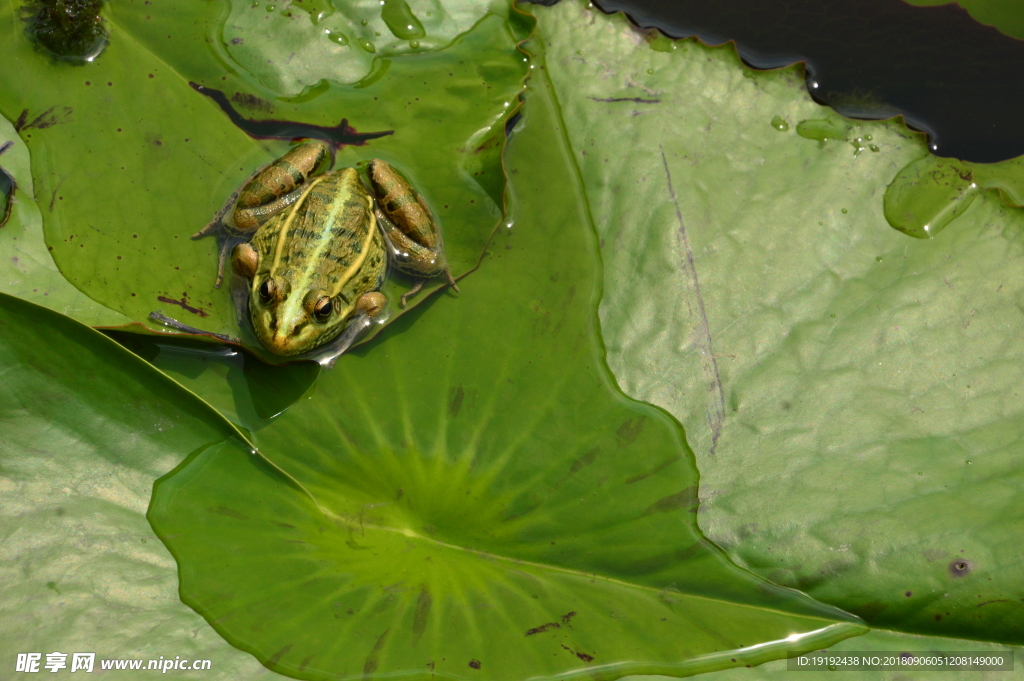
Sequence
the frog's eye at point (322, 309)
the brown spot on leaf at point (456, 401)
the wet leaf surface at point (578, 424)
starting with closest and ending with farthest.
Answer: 1. the wet leaf surface at point (578, 424)
2. the brown spot on leaf at point (456, 401)
3. the frog's eye at point (322, 309)

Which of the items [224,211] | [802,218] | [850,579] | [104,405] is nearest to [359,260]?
[224,211]

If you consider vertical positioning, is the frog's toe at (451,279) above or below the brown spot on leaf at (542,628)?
above

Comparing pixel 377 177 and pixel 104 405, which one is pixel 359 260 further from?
pixel 104 405

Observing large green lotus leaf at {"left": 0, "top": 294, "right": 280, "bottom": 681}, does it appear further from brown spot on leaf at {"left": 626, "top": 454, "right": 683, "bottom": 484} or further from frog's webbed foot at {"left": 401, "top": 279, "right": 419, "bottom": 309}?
brown spot on leaf at {"left": 626, "top": 454, "right": 683, "bottom": 484}

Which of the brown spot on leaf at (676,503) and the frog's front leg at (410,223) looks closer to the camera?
the brown spot on leaf at (676,503)

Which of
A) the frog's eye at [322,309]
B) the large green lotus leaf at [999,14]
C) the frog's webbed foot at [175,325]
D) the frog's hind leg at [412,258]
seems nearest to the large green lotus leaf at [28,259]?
the frog's webbed foot at [175,325]

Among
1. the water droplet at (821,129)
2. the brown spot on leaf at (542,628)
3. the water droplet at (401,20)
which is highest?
the water droplet at (401,20)

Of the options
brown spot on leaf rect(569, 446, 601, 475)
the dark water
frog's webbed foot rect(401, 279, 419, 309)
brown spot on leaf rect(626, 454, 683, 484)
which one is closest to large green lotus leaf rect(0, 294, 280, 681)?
frog's webbed foot rect(401, 279, 419, 309)

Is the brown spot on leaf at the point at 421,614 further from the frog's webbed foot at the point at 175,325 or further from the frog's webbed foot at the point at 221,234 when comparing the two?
the frog's webbed foot at the point at 221,234
